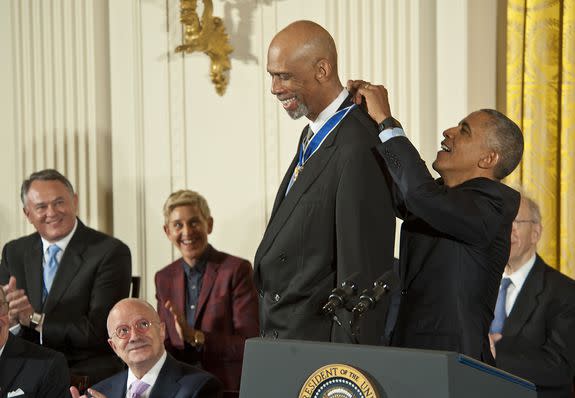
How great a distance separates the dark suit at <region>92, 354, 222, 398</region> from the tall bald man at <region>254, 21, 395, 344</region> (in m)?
1.07

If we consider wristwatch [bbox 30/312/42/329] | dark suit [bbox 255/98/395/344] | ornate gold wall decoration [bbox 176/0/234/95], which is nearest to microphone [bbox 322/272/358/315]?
dark suit [bbox 255/98/395/344]

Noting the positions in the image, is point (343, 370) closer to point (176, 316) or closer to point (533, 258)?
point (533, 258)

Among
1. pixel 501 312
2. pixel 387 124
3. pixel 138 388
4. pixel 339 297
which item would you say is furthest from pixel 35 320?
pixel 339 297

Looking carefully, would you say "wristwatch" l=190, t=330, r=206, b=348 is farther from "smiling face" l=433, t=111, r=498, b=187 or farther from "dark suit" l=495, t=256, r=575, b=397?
"smiling face" l=433, t=111, r=498, b=187

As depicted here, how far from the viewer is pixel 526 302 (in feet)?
13.1

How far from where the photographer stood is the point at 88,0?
6371 millimetres

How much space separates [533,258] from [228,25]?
103 inches

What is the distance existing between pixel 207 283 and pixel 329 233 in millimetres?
2477

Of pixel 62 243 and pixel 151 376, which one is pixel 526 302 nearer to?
pixel 151 376

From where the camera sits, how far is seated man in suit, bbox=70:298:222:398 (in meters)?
3.95

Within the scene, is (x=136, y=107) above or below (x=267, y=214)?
above

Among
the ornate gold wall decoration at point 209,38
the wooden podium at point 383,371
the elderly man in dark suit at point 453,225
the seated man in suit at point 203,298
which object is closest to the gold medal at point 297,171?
the elderly man in dark suit at point 453,225

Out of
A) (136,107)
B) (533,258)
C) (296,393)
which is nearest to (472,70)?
(533,258)

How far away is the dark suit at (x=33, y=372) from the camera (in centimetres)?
Answer: 422
